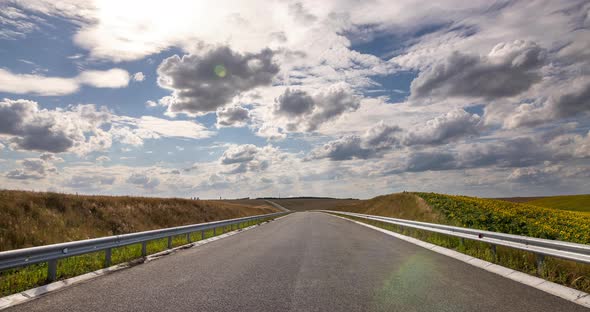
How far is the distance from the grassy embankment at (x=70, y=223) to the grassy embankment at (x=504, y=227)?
8.87 m

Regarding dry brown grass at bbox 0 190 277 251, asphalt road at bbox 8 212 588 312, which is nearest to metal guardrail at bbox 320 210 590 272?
asphalt road at bbox 8 212 588 312

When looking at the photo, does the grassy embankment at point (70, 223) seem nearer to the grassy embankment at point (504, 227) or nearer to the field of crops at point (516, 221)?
the grassy embankment at point (504, 227)

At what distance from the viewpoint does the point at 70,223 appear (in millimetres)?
17578

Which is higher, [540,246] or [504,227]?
[540,246]

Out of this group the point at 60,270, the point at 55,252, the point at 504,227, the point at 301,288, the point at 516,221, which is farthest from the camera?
the point at 516,221

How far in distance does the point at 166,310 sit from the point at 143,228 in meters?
17.8

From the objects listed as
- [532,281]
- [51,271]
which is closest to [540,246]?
[532,281]

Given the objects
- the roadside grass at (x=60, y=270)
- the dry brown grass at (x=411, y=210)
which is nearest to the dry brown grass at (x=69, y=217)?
the roadside grass at (x=60, y=270)

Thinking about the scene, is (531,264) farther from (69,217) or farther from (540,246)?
(69,217)

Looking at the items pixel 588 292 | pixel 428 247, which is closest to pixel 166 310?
pixel 588 292

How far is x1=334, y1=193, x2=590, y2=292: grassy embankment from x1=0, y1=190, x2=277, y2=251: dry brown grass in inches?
520

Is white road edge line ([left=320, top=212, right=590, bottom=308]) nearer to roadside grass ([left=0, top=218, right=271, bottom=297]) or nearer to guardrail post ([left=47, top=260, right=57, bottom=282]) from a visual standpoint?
roadside grass ([left=0, top=218, right=271, bottom=297])

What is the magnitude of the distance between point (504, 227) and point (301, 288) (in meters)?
18.8

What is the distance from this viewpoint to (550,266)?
313 inches
